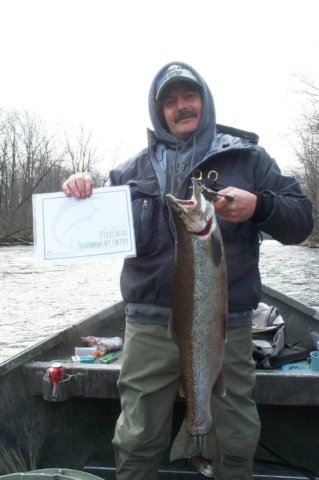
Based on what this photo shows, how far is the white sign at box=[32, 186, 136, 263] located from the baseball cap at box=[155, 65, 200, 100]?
653mm

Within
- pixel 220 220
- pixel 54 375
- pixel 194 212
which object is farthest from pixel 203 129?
pixel 54 375

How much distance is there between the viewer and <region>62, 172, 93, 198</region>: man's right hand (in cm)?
290

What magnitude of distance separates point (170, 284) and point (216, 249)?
573 mm

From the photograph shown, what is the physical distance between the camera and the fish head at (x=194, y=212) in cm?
221

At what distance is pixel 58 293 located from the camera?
16875 millimetres

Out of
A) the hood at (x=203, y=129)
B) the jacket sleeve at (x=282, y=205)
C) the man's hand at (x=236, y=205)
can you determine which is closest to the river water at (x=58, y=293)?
the hood at (x=203, y=129)

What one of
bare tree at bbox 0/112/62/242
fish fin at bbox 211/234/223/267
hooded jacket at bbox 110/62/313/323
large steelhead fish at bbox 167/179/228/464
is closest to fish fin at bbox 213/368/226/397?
large steelhead fish at bbox 167/179/228/464

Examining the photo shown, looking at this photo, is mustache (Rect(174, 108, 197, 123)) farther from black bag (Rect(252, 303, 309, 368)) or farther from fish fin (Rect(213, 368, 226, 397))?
black bag (Rect(252, 303, 309, 368))

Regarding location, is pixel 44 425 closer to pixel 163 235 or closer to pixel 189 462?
pixel 189 462

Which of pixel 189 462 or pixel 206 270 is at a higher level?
pixel 206 270

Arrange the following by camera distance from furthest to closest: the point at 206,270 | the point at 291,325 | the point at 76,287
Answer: the point at 76,287 → the point at 291,325 → the point at 206,270

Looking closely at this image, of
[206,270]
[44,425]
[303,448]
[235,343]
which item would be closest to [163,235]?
[206,270]

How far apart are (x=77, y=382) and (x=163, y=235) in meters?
1.31

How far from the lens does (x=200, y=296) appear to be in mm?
2430
